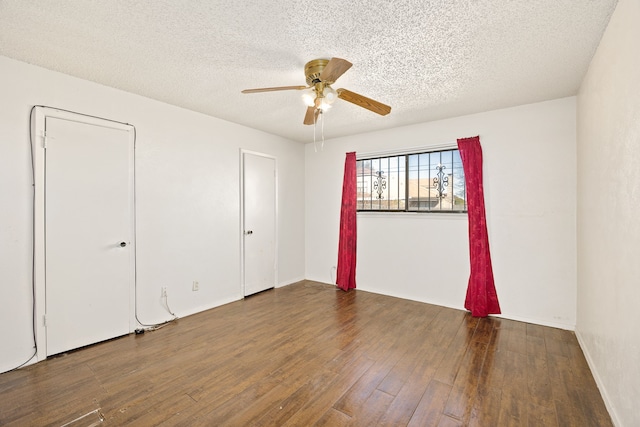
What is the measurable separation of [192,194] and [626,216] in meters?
3.90

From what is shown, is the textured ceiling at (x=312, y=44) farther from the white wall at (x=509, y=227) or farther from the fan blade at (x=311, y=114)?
the white wall at (x=509, y=227)

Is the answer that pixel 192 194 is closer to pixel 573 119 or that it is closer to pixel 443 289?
pixel 443 289

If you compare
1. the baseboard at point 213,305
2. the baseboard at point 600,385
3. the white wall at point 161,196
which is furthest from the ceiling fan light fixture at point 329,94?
the baseboard at point 213,305

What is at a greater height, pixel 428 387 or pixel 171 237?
pixel 171 237

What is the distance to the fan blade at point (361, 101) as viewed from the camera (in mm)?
2268

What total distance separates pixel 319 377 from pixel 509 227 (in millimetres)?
2816

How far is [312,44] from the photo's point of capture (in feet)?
6.64

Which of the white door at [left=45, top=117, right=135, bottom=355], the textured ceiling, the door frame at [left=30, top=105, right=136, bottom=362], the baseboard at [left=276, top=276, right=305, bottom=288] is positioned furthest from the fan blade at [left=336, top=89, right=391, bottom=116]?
the baseboard at [left=276, top=276, right=305, bottom=288]

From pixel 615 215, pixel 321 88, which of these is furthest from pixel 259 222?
pixel 615 215

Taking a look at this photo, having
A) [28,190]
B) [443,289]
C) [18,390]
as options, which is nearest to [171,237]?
[28,190]

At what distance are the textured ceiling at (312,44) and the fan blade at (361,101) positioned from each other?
260mm

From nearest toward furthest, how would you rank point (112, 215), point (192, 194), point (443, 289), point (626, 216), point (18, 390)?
point (626, 216) → point (18, 390) → point (112, 215) → point (192, 194) → point (443, 289)

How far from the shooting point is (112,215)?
2.82 m

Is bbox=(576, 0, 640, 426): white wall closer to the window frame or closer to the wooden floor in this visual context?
the wooden floor
